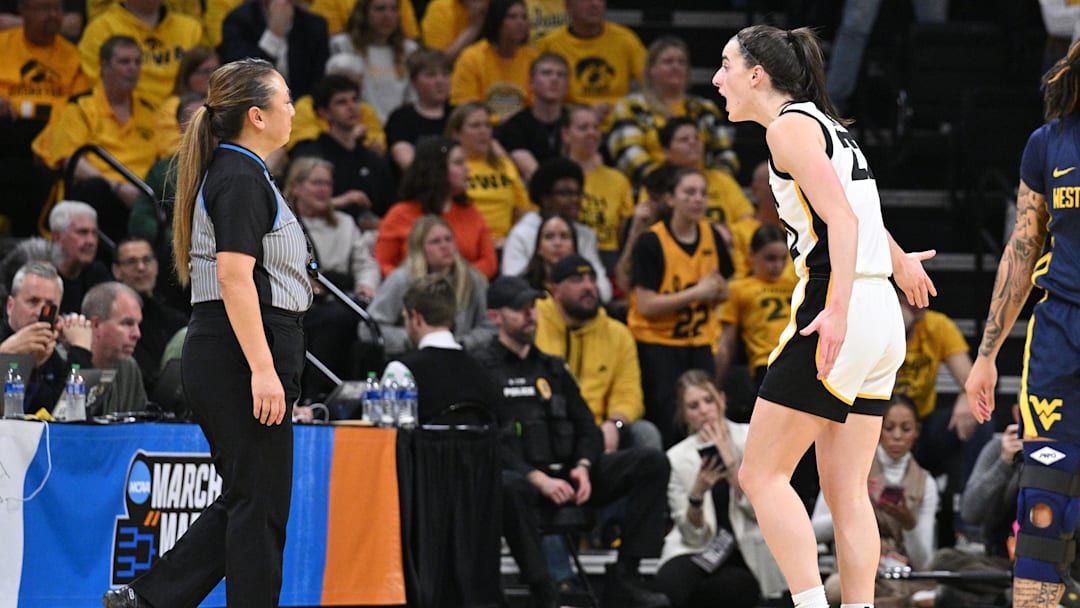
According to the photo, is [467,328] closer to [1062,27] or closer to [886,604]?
[886,604]

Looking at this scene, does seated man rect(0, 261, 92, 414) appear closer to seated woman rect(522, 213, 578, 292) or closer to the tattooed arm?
seated woman rect(522, 213, 578, 292)

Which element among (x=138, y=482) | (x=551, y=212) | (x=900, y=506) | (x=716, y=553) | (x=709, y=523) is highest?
(x=551, y=212)

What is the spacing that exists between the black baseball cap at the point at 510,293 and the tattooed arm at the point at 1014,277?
3061mm

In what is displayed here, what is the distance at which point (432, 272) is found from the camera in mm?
8609

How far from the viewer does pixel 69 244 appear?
830cm

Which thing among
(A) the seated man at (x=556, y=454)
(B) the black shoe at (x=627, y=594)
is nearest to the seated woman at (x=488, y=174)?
(A) the seated man at (x=556, y=454)

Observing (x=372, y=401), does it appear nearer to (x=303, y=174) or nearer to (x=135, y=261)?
(x=135, y=261)

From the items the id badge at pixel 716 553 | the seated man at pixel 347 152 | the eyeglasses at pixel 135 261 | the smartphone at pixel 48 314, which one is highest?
the seated man at pixel 347 152

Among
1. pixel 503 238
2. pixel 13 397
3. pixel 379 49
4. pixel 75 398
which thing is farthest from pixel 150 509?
pixel 379 49

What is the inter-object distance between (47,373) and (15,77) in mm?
4208

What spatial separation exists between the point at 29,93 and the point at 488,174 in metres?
3.10

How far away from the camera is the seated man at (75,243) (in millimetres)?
8273

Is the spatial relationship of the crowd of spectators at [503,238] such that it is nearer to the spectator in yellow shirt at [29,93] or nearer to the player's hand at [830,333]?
the spectator in yellow shirt at [29,93]

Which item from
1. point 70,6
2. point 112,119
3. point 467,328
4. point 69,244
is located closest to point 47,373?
point 69,244
